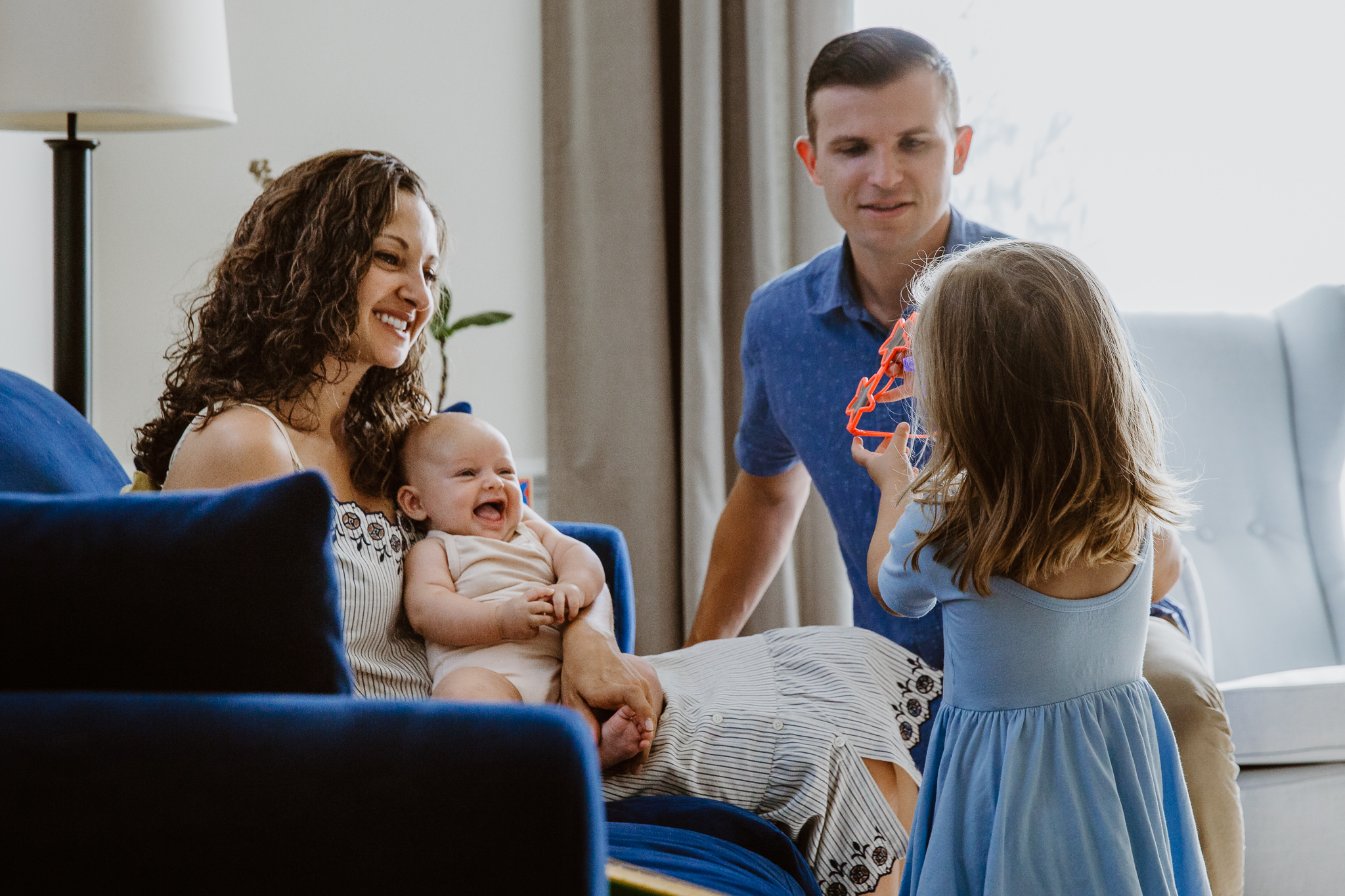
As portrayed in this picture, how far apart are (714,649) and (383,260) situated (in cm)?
67

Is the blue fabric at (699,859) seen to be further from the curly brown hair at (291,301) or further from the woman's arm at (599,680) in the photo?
the curly brown hair at (291,301)

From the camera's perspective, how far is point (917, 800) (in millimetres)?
1165

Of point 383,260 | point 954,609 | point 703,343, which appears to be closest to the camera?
point 954,609

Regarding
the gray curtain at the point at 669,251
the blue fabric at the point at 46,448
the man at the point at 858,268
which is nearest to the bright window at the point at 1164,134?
the gray curtain at the point at 669,251

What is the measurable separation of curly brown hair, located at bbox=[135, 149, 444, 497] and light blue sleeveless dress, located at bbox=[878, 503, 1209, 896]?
72 cm

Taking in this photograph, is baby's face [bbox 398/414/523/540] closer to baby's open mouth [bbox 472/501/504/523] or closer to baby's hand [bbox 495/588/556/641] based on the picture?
baby's open mouth [bbox 472/501/504/523]

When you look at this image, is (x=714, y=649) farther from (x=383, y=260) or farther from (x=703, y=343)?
(x=703, y=343)

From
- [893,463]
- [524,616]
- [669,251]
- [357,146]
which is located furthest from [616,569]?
[357,146]

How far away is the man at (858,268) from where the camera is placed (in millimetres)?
1646

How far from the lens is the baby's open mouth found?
1397 millimetres

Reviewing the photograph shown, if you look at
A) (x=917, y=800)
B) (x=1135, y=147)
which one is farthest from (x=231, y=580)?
(x=1135, y=147)

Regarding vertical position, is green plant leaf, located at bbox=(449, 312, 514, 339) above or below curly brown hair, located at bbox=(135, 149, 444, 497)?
above

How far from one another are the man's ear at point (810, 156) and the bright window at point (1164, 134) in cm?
103

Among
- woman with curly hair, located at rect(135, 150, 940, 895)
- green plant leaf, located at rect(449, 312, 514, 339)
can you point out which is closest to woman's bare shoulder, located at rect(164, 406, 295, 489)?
woman with curly hair, located at rect(135, 150, 940, 895)
